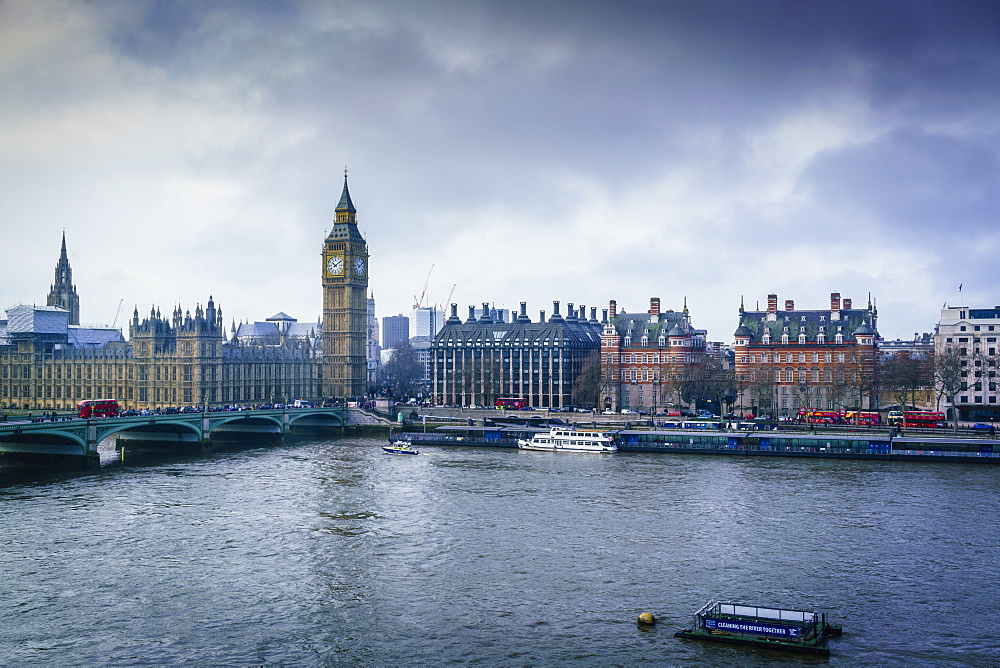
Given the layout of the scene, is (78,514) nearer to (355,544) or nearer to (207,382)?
(355,544)

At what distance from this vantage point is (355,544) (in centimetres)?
5700

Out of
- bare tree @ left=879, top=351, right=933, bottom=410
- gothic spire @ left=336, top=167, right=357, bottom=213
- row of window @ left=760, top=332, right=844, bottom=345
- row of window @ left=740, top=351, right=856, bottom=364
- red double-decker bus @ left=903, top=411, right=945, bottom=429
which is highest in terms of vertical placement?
gothic spire @ left=336, top=167, right=357, bottom=213

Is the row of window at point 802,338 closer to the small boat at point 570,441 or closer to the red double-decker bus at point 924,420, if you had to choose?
the red double-decker bus at point 924,420

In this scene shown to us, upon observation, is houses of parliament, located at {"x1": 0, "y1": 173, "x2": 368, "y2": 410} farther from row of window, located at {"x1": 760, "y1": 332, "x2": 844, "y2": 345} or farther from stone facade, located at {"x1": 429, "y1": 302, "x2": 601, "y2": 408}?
→ row of window, located at {"x1": 760, "y1": 332, "x2": 844, "y2": 345}

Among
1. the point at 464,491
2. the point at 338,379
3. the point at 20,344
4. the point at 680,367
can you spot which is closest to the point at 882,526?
the point at 464,491

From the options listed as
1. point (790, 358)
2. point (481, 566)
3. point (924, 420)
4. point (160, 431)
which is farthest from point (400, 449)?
point (924, 420)

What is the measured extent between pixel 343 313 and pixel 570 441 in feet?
244

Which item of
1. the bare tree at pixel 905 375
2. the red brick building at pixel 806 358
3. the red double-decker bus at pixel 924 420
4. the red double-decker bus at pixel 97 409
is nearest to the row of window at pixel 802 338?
the red brick building at pixel 806 358

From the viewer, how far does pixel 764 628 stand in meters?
40.3

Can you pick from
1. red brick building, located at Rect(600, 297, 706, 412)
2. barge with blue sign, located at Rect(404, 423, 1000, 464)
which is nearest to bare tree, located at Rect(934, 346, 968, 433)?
barge with blue sign, located at Rect(404, 423, 1000, 464)

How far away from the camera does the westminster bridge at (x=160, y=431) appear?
289 ft

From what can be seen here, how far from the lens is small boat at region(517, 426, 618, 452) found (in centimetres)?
10481

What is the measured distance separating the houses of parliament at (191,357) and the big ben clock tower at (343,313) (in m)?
0.17

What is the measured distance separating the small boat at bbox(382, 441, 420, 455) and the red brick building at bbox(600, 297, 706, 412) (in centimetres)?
4641
